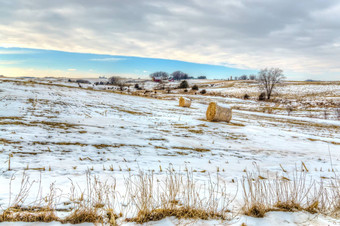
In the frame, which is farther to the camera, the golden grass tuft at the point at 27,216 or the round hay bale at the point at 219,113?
the round hay bale at the point at 219,113

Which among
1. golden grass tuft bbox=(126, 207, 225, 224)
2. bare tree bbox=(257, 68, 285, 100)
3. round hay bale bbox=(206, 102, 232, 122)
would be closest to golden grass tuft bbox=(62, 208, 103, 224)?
golden grass tuft bbox=(126, 207, 225, 224)

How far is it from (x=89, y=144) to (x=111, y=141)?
93 centimetres

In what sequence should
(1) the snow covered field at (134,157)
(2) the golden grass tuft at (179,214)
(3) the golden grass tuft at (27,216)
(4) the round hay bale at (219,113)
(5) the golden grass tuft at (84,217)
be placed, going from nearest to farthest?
(3) the golden grass tuft at (27,216) → (5) the golden grass tuft at (84,217) → (2) the golden grass tuft at (179,214) → (1) the snow covered field at (134,157) → (4) the round hay bale at (219,113)

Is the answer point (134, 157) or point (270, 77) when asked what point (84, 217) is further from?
point (270, 77)

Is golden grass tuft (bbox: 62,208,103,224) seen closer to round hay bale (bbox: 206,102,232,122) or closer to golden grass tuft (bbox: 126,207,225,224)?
golden grass tuft (bbox: 126,207,225,224)

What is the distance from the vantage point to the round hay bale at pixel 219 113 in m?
16.4

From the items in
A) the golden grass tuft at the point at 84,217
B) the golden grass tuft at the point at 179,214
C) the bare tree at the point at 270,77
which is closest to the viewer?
the golden grass tuft at the point at 84,217

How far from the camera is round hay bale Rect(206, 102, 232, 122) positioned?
16391mm

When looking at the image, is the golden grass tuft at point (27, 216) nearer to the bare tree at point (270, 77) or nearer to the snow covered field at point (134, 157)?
the snow covered field at point (134, 157)

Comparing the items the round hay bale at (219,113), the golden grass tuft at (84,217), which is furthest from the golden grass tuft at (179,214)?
the round hay bale at (219,113)

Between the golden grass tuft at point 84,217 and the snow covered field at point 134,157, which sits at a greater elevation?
the golden grass tuft at point 84,217

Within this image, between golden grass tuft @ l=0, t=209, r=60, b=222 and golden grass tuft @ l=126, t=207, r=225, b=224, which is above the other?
golden grass tuft @ l=0, t=209, r=60, b=222

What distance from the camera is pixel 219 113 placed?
16.4m

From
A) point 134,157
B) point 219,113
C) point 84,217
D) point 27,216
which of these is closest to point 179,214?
point 84,217
